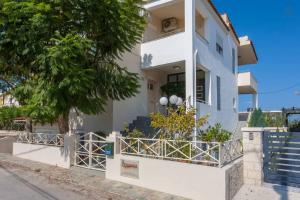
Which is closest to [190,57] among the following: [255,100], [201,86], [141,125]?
[201,86]

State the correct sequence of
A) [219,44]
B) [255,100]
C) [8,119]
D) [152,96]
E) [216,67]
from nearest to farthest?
[216,67] < [152,96] < [219,44] < [8,119] < [255,100]

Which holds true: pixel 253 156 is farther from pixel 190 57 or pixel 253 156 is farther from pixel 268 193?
pixel 190 57

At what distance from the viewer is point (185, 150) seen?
784 cm

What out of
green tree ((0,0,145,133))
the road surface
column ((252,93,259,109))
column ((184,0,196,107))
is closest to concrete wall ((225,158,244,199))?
the road surface

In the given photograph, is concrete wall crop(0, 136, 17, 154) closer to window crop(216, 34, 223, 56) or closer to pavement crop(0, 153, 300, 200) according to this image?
pavement crop(0, 153, 300, 200)

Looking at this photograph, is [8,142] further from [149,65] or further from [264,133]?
[264,133]

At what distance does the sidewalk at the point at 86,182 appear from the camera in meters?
7.40

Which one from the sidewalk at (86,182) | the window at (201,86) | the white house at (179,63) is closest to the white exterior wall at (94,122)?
the white house at (179,63)

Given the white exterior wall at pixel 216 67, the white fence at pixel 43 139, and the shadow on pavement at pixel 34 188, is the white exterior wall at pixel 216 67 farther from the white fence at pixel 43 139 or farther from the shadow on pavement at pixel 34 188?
the shadow on pavement at pixel 34 188

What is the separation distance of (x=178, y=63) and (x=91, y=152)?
6474 millimetres

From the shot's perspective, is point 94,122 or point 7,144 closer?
point 94,122

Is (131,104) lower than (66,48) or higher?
lower

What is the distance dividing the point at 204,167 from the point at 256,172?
6.72 feet

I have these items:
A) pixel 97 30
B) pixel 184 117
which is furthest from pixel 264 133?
pixel 97 30
